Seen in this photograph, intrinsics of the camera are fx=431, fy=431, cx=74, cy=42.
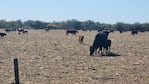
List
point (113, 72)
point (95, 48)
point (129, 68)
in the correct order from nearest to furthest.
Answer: point (113, 72) < point (129, 68) < point (95, 48)

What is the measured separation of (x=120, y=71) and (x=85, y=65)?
2708mm

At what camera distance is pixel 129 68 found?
19.9 m

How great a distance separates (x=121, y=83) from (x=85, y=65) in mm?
5933

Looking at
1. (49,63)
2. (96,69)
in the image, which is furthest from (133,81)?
(49,63)

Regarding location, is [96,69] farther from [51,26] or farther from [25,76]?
[51,26]

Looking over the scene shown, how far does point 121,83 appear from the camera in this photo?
49.4ft

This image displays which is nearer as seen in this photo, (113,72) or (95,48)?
(113,72)

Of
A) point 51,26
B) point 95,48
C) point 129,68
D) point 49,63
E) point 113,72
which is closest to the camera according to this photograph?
point 113,72

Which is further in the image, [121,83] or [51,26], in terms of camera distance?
[51,26]

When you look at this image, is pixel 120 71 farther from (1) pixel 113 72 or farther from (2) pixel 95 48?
(2) pixel 95 48

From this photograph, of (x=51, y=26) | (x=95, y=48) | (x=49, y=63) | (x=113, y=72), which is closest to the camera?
(x=113, y=72)

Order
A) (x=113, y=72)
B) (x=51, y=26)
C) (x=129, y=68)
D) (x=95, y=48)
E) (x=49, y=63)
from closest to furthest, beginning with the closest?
(x=113, y=72)
(x=129, y=68)
(x=49, y=63)
(x=95, y=48)
(x=51, y=26)

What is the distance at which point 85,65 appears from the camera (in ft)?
68.5

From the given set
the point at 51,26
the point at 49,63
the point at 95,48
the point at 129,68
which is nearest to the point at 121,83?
the point at 129,68
